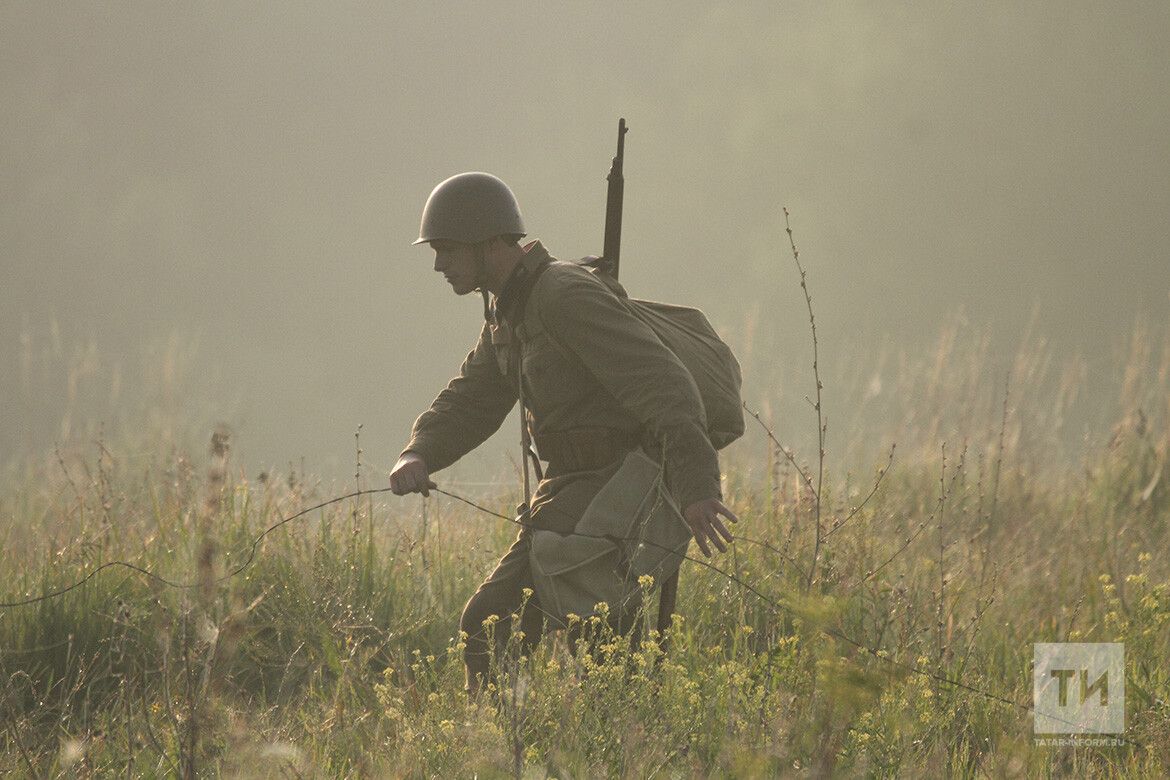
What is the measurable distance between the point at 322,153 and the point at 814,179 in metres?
35.6

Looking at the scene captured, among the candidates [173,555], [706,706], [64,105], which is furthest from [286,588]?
[64,105]

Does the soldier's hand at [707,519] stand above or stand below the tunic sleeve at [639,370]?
below

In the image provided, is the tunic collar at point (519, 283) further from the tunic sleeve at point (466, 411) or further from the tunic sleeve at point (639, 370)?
the tunic sleeve at point (466, 411)

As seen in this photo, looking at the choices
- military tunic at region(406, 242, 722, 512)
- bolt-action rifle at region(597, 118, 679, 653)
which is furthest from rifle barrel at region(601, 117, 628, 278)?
military tunic at region(406, 242, 722, 512)

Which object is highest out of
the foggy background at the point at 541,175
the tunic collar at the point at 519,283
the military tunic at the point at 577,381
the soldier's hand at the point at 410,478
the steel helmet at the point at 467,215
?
the foggy background at the point at 541,175

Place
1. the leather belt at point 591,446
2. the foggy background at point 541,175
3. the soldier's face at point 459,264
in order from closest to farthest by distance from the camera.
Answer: the leather belt at point 591,446 < the soldier's face at point 459,264 < the foggy background at point 541,175

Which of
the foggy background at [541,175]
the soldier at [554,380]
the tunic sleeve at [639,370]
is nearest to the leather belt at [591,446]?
the soldier at [554,380]

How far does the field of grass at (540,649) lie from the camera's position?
3732 mm

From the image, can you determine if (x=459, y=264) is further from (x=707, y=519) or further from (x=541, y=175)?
(x=541, y=175)

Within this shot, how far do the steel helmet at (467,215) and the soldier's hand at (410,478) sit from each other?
713 mm

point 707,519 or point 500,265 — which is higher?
point 500,265

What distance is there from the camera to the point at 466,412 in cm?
508

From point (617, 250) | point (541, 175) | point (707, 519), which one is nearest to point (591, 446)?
point (707, 519)

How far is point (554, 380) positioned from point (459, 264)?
491mm
